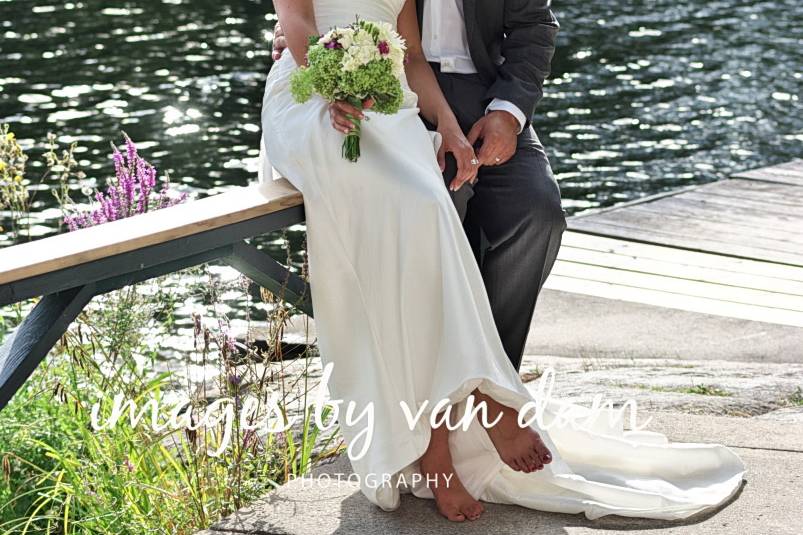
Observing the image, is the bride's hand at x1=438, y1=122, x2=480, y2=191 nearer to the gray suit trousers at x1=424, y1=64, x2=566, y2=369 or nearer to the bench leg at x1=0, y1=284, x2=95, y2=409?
the gray suit trousers at x1=424, y1=64, x2=566, y2=369

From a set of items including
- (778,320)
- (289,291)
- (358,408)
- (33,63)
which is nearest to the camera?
(358,408)

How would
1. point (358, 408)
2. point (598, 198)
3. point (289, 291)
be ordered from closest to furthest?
point (358, 408) < point (289, 291) < point (598, 198)

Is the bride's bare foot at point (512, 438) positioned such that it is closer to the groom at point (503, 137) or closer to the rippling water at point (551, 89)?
the groom at point (503, 137)

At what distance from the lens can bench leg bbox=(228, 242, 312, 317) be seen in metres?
3.33

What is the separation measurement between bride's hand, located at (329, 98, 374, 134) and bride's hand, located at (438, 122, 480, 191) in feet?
1.34

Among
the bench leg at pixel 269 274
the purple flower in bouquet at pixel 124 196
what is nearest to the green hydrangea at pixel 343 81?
the bench leg at pixel 269 274

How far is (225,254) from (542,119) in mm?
7111

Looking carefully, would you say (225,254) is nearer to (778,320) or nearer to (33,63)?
(778,320)

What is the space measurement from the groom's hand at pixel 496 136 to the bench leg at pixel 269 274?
2.07ft

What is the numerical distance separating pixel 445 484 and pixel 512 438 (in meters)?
0.20

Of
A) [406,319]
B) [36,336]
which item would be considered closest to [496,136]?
[406,319]

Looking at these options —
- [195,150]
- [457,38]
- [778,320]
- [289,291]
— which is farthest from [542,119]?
[289,291]

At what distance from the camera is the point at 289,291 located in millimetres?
3477

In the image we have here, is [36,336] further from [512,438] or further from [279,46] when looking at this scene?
[279,46]
